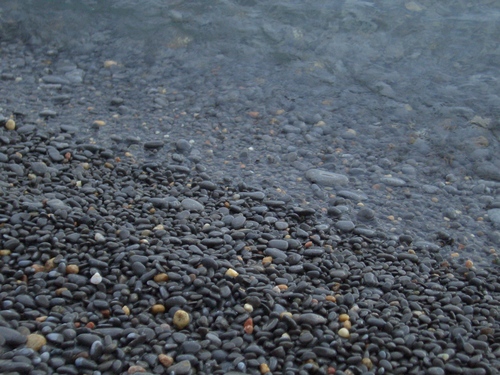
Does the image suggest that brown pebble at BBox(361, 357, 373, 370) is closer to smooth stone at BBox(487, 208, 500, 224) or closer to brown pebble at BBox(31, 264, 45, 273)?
brown pebble at BBox(31, 264, 45, 273)

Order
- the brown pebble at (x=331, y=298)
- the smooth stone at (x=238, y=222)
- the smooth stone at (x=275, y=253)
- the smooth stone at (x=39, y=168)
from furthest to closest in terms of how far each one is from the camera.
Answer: the smooth stone at (x=39, y=168) → the smooth stone at (x=238, y=222) → the smooth stone at (x=275, y=253) → the brown pebble at (x=331, y=298)

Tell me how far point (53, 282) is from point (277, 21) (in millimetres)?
4215

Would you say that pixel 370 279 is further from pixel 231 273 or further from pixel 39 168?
pixel 39 168

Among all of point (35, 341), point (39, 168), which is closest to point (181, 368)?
point (35, 341)

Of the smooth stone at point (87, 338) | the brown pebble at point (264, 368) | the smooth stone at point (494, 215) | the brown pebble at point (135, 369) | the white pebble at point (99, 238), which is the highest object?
the white pebble at point (99, 238)

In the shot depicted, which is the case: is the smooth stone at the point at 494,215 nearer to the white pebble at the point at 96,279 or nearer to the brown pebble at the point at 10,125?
the white pebble at the point at 96,279

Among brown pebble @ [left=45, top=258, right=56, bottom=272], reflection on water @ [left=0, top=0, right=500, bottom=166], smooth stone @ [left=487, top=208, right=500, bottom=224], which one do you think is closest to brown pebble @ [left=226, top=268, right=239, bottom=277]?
brown pebble @ [left=45, top=258, right=56, bottom=272]

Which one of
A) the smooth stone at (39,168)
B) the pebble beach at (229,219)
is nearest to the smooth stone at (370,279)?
the pebble beach at (229,219)

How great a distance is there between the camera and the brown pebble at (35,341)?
2.78 m

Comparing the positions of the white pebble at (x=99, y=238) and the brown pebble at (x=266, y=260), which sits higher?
the white pebble at (x=99, y=238)

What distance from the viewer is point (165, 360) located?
2846mm

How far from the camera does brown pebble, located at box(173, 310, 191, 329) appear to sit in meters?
3.07

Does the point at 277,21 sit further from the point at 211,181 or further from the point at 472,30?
the point at 211,181

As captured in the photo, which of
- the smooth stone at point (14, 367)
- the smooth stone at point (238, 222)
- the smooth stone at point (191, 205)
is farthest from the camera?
the smooth stone at point (191, 205)
